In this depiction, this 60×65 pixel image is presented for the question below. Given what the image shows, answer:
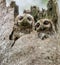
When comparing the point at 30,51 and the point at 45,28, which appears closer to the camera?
the point at 30,51

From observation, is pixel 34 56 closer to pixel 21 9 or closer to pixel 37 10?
pixel 37 10

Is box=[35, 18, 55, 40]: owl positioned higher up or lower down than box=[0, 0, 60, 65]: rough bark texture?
higher up

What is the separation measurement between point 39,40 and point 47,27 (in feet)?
1.61

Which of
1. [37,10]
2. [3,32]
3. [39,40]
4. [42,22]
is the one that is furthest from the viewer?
[37,10]

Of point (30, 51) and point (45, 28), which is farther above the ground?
point (45, 28)

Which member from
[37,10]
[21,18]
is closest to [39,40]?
[21,18]

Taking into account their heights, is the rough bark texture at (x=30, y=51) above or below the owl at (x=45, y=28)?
below

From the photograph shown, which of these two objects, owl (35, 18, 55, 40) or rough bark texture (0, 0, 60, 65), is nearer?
rough bark texture (0, 0, 60, 65)

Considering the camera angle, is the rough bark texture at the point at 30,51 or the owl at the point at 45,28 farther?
the owl at the point at 45,28

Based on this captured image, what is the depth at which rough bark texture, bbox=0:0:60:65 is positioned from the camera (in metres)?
5.06

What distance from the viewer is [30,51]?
18.2 feet

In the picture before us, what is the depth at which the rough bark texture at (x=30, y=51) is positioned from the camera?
5.06 metres

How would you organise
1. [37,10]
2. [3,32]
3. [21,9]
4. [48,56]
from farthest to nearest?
1. [21,9]
2. [37,10]
3. [3,32]
4. [48,56]

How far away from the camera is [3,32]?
24.6 ft
